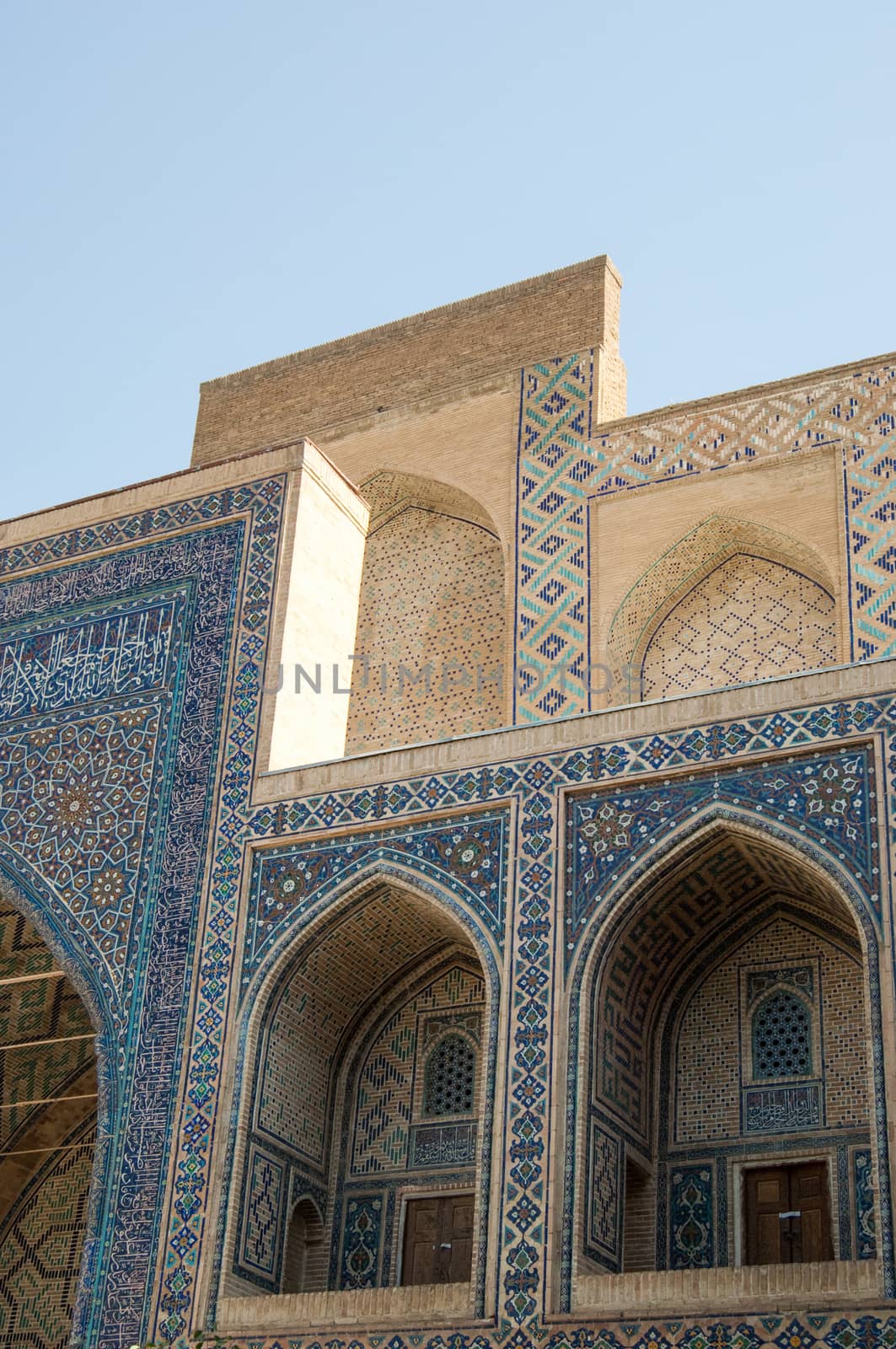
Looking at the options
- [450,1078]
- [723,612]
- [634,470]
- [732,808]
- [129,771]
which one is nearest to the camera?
[732,808]

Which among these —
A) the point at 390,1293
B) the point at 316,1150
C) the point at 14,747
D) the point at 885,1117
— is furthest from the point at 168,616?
the point at 885,1117

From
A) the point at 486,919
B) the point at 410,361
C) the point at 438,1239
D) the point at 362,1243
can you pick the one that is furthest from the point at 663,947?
the point at 410,361

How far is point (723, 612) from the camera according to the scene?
9625 mm

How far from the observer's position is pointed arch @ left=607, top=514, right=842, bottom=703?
9289 millimetres

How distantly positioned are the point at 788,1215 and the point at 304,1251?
1.95 meters

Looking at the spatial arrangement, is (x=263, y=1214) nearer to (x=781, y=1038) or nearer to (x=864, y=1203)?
(x=781, y=1038)

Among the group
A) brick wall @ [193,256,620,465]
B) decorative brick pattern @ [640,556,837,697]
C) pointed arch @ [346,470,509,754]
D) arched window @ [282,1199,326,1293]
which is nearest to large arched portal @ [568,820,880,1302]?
arched window @ [282,1199,326,1293]

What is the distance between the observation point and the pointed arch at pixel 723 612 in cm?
929

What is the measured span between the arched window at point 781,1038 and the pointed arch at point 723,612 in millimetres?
2354

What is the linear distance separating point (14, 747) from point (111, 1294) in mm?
2651

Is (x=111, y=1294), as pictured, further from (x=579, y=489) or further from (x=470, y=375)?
(x=470, y=375)

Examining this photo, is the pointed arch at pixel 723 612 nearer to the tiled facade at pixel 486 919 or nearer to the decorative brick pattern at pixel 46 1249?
the tiled facade at pixel 486 919

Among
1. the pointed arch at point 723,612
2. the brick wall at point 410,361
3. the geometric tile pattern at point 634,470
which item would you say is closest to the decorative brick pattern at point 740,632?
the pointed arch at point 723,612

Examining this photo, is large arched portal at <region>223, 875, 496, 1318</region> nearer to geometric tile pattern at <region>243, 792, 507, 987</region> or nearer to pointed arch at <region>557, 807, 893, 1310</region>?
geometric tile pattern at <region>243, 792, 507, 987</region>
